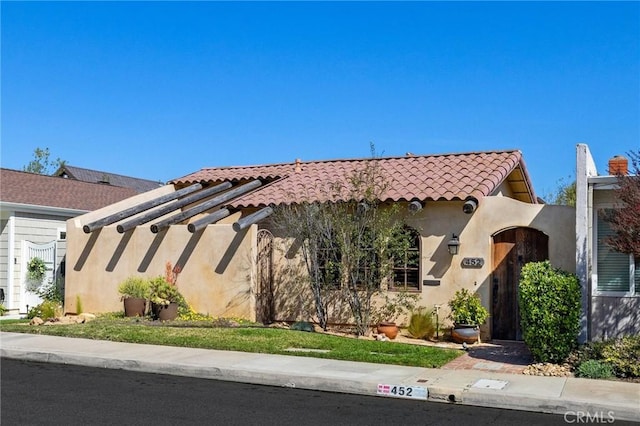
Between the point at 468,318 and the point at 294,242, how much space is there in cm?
479

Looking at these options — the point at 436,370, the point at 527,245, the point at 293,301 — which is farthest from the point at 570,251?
the point at 293,301

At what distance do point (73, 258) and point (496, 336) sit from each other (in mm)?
11661

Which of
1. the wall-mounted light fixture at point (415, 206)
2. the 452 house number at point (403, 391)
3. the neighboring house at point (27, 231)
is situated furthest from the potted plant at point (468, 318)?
the neighboring house at point (27, 231)

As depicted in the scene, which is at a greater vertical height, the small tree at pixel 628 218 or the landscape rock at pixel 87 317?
the small tree at pixel 628 218

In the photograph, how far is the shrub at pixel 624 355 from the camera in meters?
9.54

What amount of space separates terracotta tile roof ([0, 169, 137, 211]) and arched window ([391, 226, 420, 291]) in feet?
36.7

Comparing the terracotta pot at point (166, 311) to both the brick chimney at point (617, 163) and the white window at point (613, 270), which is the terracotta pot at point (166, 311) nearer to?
the white window at point (613, 270)

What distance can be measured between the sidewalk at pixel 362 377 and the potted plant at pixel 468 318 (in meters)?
3.07

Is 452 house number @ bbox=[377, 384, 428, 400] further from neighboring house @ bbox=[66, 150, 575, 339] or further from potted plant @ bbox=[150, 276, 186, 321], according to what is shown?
potted plant @ bbox=[150, 276, 186, 321]

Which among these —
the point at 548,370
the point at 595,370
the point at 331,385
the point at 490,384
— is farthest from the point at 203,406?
the point at 595,370

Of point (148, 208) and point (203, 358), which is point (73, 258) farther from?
point (203, 358)

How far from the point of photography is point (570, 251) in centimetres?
1282

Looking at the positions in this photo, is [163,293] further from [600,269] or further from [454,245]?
[600,269]

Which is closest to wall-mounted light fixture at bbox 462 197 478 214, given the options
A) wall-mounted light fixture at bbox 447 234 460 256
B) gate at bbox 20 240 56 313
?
wall-mounted light fixture at bbox 447 234 460 256
